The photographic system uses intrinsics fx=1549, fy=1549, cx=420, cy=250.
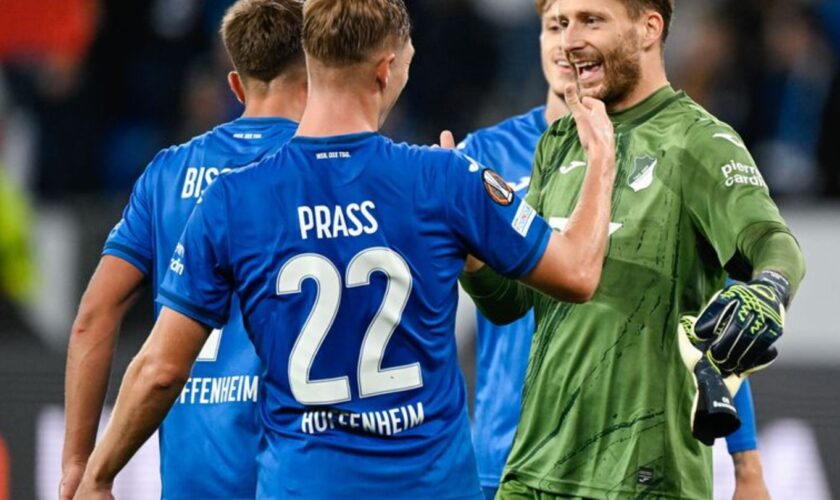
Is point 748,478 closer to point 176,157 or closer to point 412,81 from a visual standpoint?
point 176,157

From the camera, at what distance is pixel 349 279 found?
398 cm

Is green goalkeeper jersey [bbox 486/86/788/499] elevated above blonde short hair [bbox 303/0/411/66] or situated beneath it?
situated beneath

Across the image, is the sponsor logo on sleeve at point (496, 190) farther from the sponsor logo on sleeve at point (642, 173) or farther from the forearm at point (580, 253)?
the sponsor logo on sleeve at point (642, 173)

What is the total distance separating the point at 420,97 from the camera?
11.5 metres

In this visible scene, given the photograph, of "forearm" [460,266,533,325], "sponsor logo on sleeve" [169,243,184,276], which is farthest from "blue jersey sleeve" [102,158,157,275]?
"forearm" [460,266,533,325]

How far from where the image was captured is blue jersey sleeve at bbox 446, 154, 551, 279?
13.3ft

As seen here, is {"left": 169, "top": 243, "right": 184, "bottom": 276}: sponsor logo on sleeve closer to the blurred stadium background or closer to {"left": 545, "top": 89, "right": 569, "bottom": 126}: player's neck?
{"left": 545, "top": 89, "right": 569, "bottom": 126}: player's neck

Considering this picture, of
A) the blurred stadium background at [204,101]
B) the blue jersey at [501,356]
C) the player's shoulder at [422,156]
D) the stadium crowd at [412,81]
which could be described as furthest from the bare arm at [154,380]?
the stadium crowd at [412,81]

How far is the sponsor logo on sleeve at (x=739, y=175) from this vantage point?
4.20m

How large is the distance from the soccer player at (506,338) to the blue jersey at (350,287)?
1404 mm

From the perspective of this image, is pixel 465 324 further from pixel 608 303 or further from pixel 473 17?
pixel 608 303

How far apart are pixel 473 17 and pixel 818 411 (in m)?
4.70

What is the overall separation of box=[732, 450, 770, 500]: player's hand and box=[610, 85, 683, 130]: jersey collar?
1318mm

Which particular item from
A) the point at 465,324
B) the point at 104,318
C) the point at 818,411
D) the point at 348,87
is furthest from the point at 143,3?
the point at 348,87
